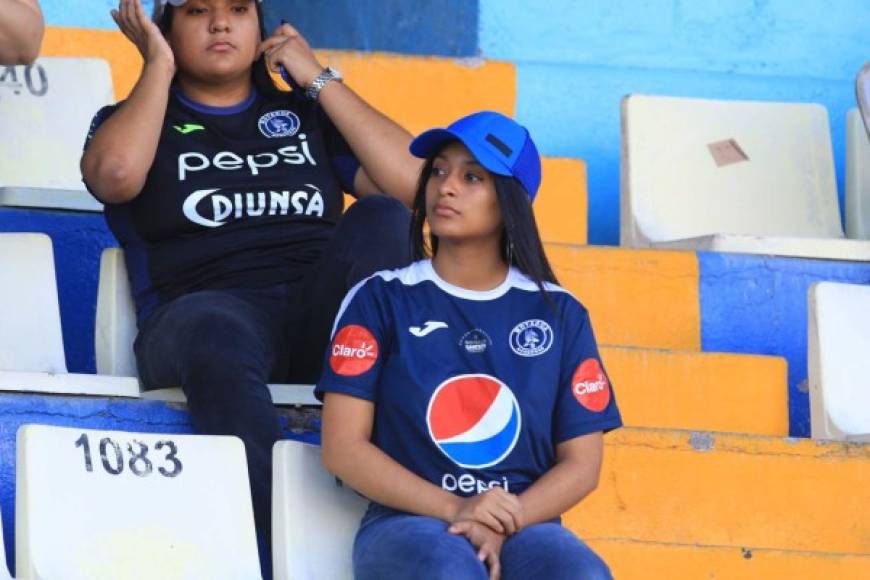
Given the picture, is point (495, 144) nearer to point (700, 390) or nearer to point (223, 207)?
point (223, 207)

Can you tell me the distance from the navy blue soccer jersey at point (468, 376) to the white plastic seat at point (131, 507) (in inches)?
9.1

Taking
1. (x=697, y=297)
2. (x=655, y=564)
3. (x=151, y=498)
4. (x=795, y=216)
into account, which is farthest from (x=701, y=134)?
(x=151, y=498)

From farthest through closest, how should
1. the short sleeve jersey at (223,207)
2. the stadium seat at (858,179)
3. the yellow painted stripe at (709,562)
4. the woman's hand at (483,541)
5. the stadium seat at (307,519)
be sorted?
the stadium seat at (858,179), the short sleeve jersey at (223,207), the yellow painted stripe at (709,562), the stadium seat at (307,519), the woman's hand at (483,541)

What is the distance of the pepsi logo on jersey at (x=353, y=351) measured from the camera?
10.5 ft

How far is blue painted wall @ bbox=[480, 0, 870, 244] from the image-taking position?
224 inches

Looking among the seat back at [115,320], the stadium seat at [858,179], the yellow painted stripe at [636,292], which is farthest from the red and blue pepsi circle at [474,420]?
the stadium seat at [858,179]

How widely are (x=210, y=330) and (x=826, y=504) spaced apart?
1.27 m

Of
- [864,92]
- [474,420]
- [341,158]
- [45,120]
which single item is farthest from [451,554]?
[864,92]

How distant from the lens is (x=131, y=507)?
3.10 metres

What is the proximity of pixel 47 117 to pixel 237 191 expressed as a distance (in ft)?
3.41

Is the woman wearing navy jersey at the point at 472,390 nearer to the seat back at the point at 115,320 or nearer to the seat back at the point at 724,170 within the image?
the seat back at the point at 115,320

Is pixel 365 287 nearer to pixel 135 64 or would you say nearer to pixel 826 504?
pixel 826 504

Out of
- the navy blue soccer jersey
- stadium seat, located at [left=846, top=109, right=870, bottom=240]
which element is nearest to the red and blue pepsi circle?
the navy blue soccer jersey

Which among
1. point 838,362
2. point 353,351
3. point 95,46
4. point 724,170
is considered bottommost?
point 838,362
